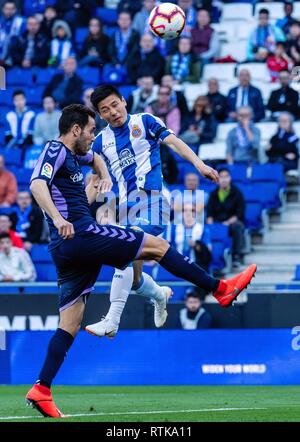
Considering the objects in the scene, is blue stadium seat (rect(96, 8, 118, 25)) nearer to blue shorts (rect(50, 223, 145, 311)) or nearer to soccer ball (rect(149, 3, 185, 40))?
soccer ball (rect(149, 3, 185, 40))

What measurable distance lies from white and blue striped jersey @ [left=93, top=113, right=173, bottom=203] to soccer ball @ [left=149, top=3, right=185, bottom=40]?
1749 millimetres

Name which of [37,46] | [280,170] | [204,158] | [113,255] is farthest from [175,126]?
[113,255]

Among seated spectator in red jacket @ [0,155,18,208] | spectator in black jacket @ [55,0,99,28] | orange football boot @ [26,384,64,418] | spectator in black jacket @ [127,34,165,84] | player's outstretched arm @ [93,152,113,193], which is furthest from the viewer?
spectator in black jacket @ [55,0,99,28]

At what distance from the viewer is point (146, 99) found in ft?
73.7

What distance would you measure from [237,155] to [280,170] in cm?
97

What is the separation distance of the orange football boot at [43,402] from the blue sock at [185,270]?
1.54 metres

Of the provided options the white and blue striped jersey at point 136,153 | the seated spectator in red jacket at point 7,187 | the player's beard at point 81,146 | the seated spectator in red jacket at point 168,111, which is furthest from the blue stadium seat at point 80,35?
the player's beard at point 81,146

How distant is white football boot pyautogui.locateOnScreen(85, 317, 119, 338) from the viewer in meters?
Answer: 11.8

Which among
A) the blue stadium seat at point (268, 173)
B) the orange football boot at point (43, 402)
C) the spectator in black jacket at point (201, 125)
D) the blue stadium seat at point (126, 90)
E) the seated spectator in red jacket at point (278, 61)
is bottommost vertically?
the orange football boot at point (43, 402)

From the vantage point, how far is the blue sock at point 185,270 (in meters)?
11.0

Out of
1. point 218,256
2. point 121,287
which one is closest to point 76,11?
point 218,256

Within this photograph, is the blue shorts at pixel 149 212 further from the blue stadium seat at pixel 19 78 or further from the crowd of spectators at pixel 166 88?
the blue stadium seat at pixel 19 78

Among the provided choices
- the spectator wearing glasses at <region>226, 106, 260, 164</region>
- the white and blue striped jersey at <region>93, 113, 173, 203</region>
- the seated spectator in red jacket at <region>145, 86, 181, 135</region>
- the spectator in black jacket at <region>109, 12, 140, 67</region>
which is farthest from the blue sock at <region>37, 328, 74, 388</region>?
the spectator in black jacket at <region>109, 12, 140, 67</region>

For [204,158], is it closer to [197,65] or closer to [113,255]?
[197,65]
